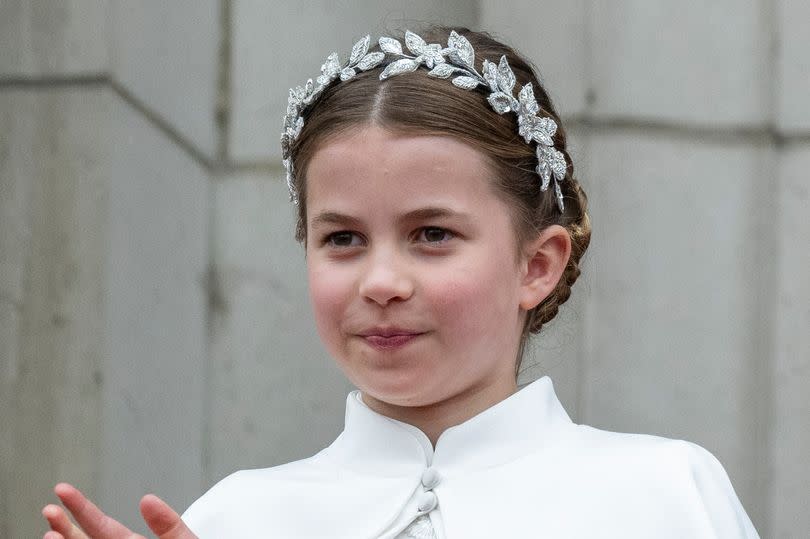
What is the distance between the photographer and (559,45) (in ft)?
14.0

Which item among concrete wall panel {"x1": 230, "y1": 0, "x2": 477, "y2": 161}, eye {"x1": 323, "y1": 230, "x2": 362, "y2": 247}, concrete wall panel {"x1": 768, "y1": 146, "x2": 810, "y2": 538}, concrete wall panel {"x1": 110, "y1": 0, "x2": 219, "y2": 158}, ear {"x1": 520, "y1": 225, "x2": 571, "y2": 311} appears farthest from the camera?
concrete wall panel {"x1": 230, "y1": 0, "x2": 477, "y2": 161}

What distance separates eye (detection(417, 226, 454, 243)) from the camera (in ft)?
8.66

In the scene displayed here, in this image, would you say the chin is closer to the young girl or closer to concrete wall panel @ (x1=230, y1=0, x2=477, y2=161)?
the young girl

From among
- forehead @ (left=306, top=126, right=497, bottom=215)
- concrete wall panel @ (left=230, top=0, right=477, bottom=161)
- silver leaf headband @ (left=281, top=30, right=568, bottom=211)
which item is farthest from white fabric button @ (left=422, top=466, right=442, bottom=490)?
concrete wall panel @ (left=230, top=0, right=477, bottom=161)

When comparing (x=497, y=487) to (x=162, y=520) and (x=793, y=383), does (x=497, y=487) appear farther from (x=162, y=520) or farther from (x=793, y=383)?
(x=793, y=383)

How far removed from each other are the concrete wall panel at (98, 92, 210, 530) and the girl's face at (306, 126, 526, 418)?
5.30 ft

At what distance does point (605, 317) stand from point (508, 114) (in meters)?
1.45

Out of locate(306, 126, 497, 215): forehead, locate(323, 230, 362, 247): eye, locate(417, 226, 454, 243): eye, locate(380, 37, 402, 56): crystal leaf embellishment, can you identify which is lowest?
locate(323, 230, 362, 247): eye

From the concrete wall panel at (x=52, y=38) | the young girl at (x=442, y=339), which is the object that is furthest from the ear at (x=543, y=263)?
the concrete wall panel at (x=52, y=38)

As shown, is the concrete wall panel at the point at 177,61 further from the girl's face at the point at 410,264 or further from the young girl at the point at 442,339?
the girl's face at the point at 410,264

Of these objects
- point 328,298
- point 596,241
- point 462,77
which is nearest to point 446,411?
point 328,298

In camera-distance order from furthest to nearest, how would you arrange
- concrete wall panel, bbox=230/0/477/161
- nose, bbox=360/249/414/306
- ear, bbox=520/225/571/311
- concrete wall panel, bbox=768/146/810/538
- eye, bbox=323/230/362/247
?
concrete wall panel, bbox=230/0/477/161 → concrete wall panel, bbox=768/146/810/538 → ear, bbox=520/225/571/311 → eye, bbox=323/230/362/247 → nose, bbox=360/249/414/306

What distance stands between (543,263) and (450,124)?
1.11 ft

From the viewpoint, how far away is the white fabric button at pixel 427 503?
2670 millimetres
